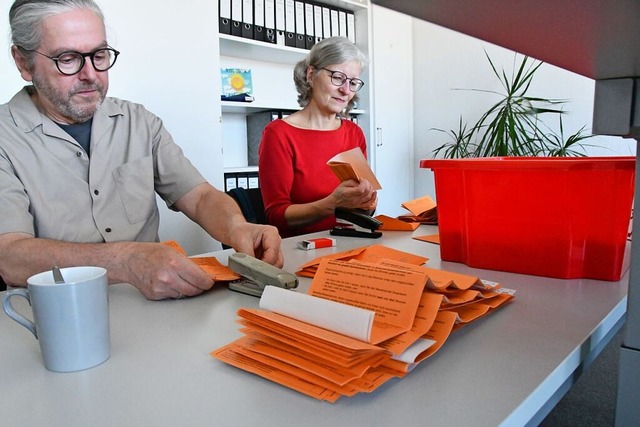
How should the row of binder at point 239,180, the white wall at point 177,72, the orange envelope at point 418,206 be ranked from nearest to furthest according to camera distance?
the orange envelope at point 418,206 → the white wall at point 177,72 → the row of binder at point 239,180

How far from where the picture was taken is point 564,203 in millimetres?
817

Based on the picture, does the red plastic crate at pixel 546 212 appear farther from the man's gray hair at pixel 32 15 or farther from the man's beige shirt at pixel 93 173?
the man's gray hair at pixel 32 15

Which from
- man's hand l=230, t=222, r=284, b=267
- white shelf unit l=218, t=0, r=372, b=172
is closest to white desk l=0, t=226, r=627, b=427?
man's hand l=230, t=222, r=284, b=267

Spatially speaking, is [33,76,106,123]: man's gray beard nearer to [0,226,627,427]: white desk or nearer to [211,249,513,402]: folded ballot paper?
[0,226,627,427]: white desk

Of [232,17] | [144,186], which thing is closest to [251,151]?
[232,17]

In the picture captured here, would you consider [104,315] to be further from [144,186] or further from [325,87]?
[325,87]

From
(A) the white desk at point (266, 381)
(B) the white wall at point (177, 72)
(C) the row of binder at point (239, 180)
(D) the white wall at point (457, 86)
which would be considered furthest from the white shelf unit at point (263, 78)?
(A) the white desk at point (266, 381)

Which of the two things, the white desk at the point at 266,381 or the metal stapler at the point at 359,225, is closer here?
the white desk at the point at 266,381

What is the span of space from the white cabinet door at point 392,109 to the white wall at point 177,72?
1.21 meters

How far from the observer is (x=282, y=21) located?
2668mm

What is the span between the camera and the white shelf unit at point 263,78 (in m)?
2.60

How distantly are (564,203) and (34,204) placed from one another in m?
1.16

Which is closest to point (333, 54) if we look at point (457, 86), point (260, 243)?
point (260, 243)

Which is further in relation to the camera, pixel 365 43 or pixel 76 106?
pixel 365 43
